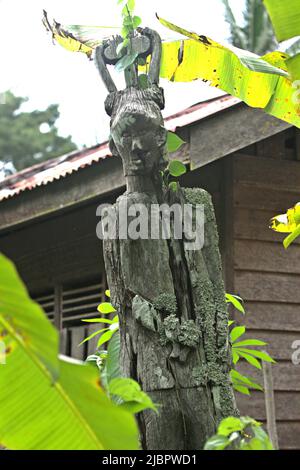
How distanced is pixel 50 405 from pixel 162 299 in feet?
3.53

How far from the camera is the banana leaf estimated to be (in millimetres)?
→ 1541

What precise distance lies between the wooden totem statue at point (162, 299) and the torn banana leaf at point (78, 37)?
79cm

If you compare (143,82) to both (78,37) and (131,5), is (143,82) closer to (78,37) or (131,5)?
(131,5)

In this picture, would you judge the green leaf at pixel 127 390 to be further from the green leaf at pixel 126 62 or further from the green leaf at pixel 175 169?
the green leaf at pixel 126 62

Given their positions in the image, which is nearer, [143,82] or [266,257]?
[143,82]

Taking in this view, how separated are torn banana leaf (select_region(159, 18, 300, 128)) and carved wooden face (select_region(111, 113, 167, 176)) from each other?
4.83 feet

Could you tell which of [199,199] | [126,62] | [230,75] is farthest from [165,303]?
[230,75]

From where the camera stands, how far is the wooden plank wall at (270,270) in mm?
5996

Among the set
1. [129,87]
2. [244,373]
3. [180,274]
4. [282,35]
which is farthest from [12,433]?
[244,373]

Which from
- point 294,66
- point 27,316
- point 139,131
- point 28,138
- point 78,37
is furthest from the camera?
point 28,138

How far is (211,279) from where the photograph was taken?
9.14ft

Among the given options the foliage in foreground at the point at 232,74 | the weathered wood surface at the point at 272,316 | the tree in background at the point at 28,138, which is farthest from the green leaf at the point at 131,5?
the tree in background at the point at 28,138

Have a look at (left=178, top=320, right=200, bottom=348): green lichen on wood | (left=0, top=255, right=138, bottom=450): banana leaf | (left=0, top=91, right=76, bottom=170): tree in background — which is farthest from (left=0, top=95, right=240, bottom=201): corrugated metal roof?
(left=0, top=91, right=76, bottom=170): tree in background

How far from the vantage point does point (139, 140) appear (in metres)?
2.71
